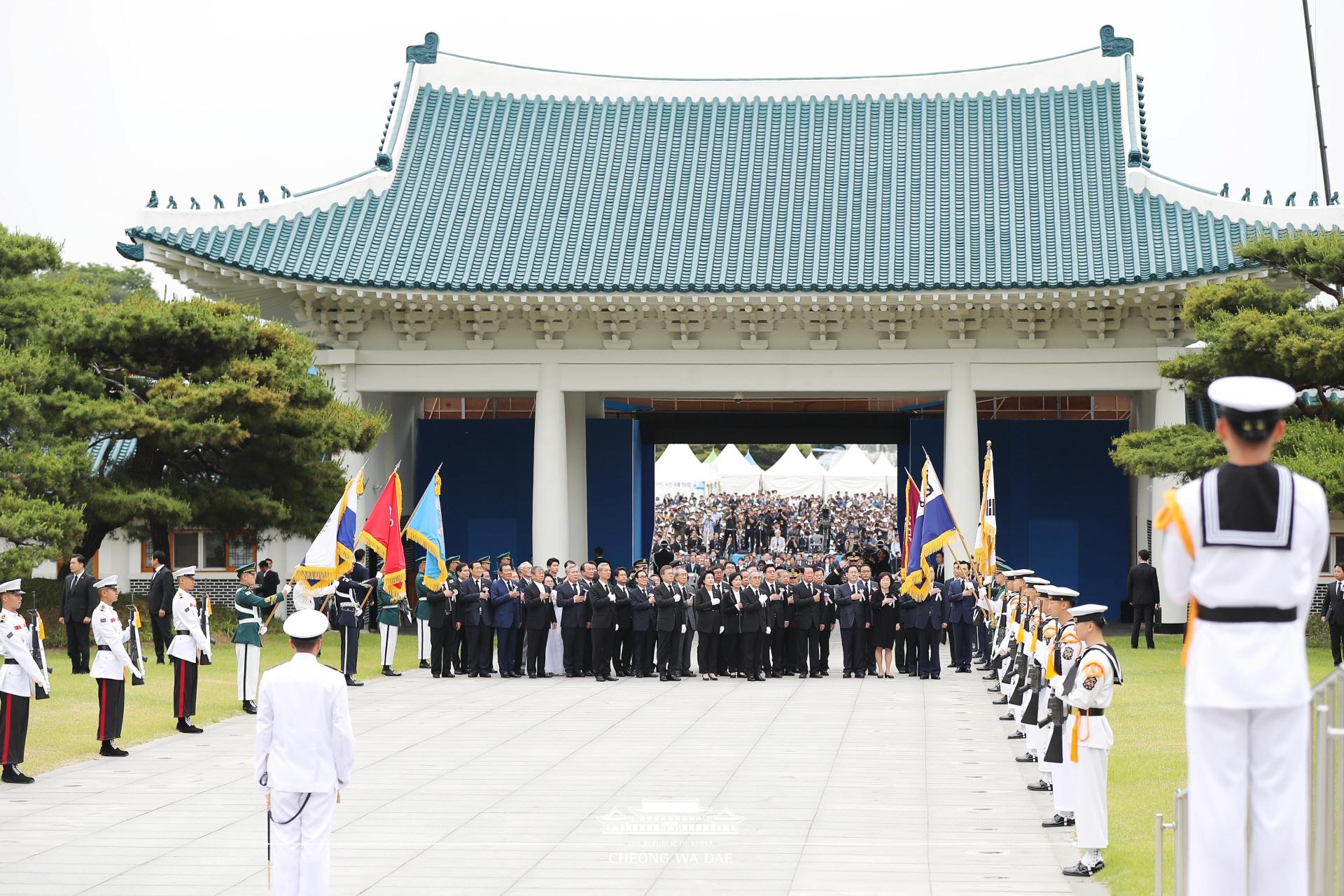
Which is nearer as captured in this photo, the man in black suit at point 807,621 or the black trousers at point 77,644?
the black trousers at point 77,644

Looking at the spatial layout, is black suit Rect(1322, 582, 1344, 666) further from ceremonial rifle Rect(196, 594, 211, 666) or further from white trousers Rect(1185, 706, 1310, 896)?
white trousers Rect(1185, 706, 1310, 896)

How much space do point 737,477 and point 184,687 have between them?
33.5 metres

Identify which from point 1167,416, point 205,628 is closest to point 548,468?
point 205,628

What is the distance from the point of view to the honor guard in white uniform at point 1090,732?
9.09m

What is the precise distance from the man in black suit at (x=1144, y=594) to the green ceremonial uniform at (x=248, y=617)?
13804 mm

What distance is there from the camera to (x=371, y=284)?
25.0 metres

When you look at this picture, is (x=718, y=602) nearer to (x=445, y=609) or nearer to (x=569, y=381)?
(x=445, y=609)

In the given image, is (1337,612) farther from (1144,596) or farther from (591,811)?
(591,811)

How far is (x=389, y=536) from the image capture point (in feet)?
65.0

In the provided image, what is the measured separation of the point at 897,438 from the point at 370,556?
10857 mm

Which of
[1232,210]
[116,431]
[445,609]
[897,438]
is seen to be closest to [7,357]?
[116,431]

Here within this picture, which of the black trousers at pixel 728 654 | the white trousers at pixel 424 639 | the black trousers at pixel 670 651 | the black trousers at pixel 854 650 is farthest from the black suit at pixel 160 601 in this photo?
the black trousers at pixel 854 650

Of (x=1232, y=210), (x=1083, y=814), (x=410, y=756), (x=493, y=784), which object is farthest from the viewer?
(x=1232, y=210)

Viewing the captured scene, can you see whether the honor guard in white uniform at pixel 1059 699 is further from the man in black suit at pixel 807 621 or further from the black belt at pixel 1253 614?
the man in black suit at pixel 807 621
